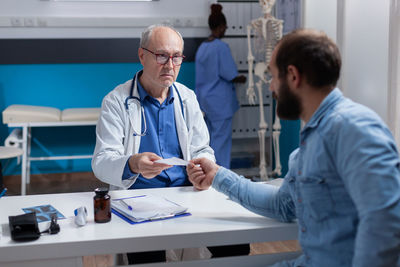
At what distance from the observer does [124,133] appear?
6.72 ft

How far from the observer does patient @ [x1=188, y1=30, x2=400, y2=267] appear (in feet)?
3.18

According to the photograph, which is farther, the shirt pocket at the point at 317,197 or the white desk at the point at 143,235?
the white desk at the point at 143,235

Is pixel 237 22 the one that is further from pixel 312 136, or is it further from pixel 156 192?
pixel 312 136

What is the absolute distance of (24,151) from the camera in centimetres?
412

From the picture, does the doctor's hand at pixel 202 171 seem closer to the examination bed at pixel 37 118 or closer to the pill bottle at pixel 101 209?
the pill bottle at pixel 101 209

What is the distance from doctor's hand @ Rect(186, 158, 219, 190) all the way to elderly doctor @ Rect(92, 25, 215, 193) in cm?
36

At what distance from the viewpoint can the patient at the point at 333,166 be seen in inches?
38.2

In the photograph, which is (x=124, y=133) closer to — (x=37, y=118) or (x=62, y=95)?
(x=37, y=118)

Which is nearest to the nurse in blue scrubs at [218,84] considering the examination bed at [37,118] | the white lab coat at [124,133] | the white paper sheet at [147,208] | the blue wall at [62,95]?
the blue wall at [62,95]

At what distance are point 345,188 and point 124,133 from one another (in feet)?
3.84

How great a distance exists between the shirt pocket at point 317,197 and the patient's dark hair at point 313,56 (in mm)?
246

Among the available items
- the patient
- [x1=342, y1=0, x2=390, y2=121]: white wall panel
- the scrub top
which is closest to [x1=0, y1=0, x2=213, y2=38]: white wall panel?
the scrub top

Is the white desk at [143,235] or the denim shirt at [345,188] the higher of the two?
the denim shirt at [345,188]

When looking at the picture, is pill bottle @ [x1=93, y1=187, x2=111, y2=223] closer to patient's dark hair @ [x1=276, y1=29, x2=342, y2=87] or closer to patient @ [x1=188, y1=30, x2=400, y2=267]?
patient @ [x1=188, y1=30, x2=400, y2=267]
